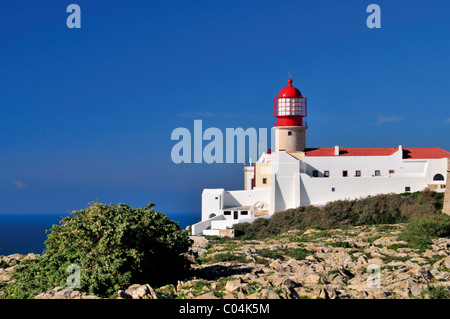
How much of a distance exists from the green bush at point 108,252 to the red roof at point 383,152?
2500 cm

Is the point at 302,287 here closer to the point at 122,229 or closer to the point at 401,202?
the point at 122,229

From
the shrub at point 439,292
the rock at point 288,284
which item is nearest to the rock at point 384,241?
the shrub at point 439,292

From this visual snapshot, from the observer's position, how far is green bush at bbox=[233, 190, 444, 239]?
34.6 meters

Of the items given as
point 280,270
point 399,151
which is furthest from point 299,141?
point 280,270

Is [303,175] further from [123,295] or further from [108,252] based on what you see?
[123,295]

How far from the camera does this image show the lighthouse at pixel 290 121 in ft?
137

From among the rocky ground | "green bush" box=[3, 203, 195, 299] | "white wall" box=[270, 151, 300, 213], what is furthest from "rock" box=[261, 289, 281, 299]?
"white wall" box=[270, 151, 300, 213]

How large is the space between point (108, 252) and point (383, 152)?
2991 cm

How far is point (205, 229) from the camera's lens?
38219 mm

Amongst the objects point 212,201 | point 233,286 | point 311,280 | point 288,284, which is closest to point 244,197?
point 212,201

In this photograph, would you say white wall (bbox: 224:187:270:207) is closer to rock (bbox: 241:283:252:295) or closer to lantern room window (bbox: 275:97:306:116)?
lantern room window (bbox: 275:97:306:116)

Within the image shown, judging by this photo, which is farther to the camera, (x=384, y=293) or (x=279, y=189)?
(x=279, y=189)

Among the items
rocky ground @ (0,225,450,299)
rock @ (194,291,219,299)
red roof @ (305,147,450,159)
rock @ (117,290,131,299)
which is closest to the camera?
rock @ (117,290,131,299)

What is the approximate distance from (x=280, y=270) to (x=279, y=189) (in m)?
20.3
